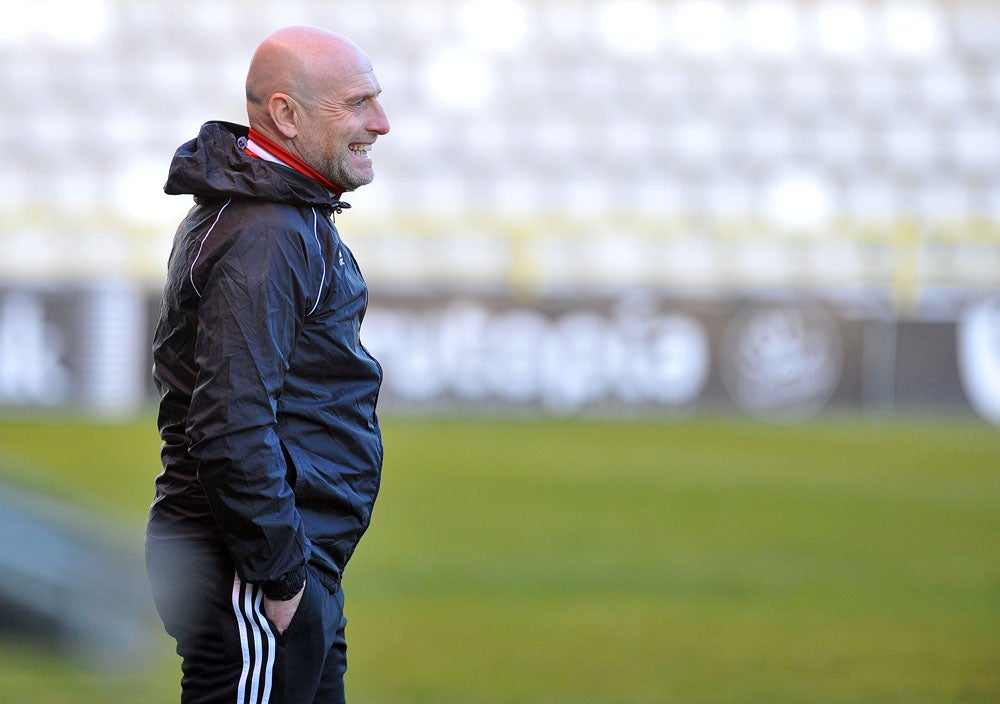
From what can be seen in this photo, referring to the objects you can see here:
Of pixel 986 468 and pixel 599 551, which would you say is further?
pixel 986 468

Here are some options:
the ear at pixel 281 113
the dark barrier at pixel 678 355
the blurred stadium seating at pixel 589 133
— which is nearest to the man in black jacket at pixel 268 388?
the ear at pixel 281 113

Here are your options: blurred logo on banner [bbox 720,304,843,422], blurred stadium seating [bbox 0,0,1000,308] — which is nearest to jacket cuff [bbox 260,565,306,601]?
blurred logo on banner [bbox 720,304,843,422]

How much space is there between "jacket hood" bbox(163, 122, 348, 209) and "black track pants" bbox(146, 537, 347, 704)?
0.57 meters

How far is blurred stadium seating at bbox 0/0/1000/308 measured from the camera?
1497cm

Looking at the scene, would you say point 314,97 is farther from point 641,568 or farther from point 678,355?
point 678,355

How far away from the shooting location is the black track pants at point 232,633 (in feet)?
7.26

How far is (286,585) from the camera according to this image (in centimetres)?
217

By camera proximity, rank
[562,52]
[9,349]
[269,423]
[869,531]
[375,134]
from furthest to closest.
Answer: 1. [562,52]
2. [9,349]
3. [869,531]
4. [375,134]
5. [269,423]

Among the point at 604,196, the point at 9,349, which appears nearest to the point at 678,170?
the point at 604,196

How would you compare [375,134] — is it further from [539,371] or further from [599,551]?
[539,371]

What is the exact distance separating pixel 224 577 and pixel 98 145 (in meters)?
14.5

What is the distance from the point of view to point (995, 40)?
1769 centimetres

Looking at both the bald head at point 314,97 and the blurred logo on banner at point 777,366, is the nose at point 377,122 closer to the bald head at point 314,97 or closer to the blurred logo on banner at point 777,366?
the bald head at point 314,97

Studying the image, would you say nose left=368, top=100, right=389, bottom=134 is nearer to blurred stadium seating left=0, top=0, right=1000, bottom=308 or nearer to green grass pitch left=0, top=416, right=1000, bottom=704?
green grass pitch left=0, top=416, right=1000, bottom=704
